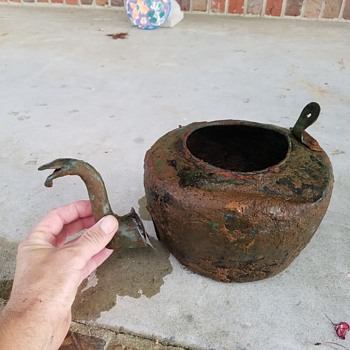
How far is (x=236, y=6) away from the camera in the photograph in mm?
3443

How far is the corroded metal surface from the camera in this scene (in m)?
0.96

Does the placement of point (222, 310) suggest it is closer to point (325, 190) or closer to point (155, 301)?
point (155, 301)

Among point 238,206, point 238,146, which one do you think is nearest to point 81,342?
point 238,206

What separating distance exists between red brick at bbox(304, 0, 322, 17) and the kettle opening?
2.51 m

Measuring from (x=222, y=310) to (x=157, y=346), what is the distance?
0.61ft

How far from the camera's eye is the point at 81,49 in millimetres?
2848

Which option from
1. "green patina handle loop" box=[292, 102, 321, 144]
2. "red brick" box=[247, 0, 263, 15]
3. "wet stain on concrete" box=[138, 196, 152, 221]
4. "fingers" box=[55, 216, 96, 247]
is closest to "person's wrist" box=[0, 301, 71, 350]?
"fingers" box=[55, 216, 96, 247]

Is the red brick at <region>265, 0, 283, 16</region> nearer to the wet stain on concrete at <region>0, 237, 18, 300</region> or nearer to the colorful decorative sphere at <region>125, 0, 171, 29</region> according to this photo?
the colorful decorative sphere at <region>125, 0, 171, 29</region>

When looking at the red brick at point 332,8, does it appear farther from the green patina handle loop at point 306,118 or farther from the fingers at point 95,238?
the fingers at point 95,238

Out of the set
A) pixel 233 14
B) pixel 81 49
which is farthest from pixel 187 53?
pixel 233 14

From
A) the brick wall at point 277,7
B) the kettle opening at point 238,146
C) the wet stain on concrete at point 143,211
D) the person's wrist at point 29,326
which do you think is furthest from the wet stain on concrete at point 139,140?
the brick wall at point 277,7

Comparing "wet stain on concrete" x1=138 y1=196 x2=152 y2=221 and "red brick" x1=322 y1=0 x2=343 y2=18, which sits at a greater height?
"red brick" x1=322 y1=0 x2=343 y2=18

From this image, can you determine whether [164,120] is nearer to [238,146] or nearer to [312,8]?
[238,146]

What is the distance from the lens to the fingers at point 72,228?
3.54ft
